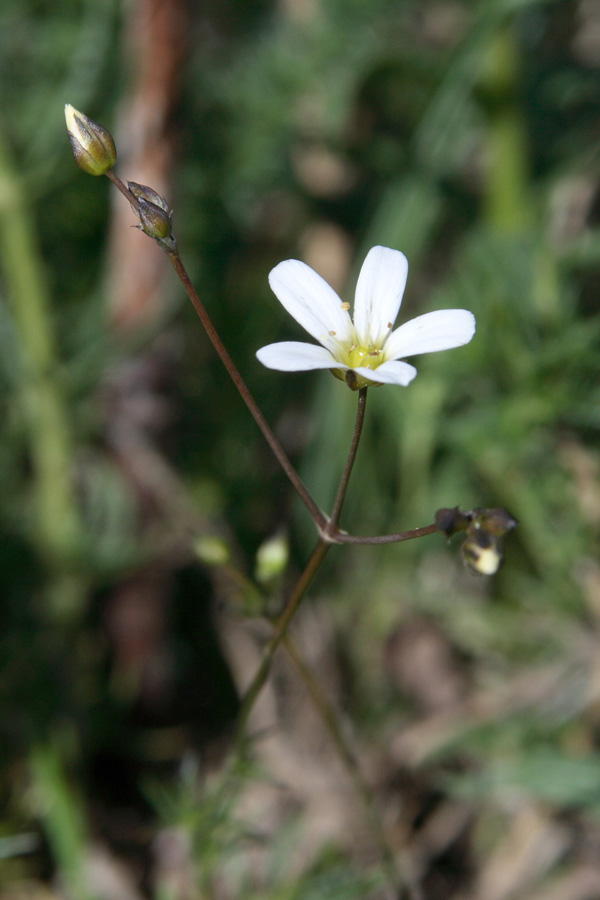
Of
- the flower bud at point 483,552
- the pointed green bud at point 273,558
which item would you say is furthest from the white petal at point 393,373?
the pointed green bud at point 273,558

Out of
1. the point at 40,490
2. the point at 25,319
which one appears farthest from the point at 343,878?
the point at 25,319

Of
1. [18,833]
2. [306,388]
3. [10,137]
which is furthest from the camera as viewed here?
[306,388]

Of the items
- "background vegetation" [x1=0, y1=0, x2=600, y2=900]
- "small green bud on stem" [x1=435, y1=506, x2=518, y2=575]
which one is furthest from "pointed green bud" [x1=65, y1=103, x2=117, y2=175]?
"background vegetation" [x1=0, y1=0, x2=600, y2=900]

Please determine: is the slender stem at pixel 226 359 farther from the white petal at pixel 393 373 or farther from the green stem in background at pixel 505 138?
the green stem in background at pixel 505 138

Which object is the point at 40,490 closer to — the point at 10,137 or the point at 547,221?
the point at 10,137

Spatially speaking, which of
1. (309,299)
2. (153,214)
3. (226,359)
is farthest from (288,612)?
(153,214)

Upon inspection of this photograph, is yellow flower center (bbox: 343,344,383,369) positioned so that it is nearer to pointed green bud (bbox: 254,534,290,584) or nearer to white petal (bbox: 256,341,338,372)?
white petal (bbox: 256,341,338,372)
